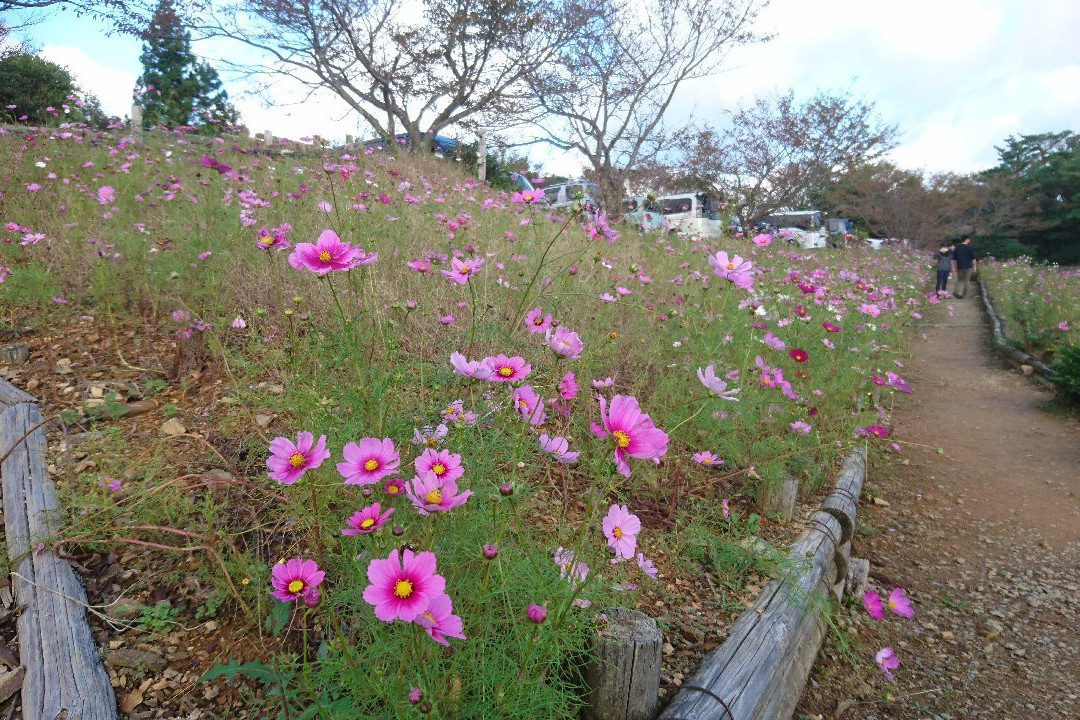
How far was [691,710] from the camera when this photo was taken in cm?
122

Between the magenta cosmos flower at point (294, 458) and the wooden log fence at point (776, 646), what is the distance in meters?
0.85

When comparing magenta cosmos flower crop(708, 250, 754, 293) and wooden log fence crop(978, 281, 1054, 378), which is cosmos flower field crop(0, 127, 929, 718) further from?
wooden log fence crop(978, 281, 1054, 378)

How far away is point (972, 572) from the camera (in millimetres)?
2525

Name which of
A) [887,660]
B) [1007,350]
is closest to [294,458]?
[887,660]

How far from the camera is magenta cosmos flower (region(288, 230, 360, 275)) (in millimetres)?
1205

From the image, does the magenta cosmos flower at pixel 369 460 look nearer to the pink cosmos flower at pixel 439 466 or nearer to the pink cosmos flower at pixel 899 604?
the pink cosmos flower at pixel 439 466

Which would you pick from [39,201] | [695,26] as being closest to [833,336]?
[39,201]

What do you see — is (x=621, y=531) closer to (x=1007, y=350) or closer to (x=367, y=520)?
(x=367, y=520)

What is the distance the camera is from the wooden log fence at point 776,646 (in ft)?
4.20

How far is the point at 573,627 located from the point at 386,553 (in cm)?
38

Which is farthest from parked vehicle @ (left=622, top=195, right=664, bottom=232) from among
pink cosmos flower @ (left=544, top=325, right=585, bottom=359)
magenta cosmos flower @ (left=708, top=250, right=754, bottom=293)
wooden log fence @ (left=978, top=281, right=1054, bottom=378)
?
wooden log fence @ (left=978, top=281, right=1054, bottom=378)

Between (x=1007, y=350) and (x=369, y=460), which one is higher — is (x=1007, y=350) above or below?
below

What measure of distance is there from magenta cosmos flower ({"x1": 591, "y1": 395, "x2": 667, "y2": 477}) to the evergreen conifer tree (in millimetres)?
9739

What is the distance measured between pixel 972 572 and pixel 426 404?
7.83 feet
